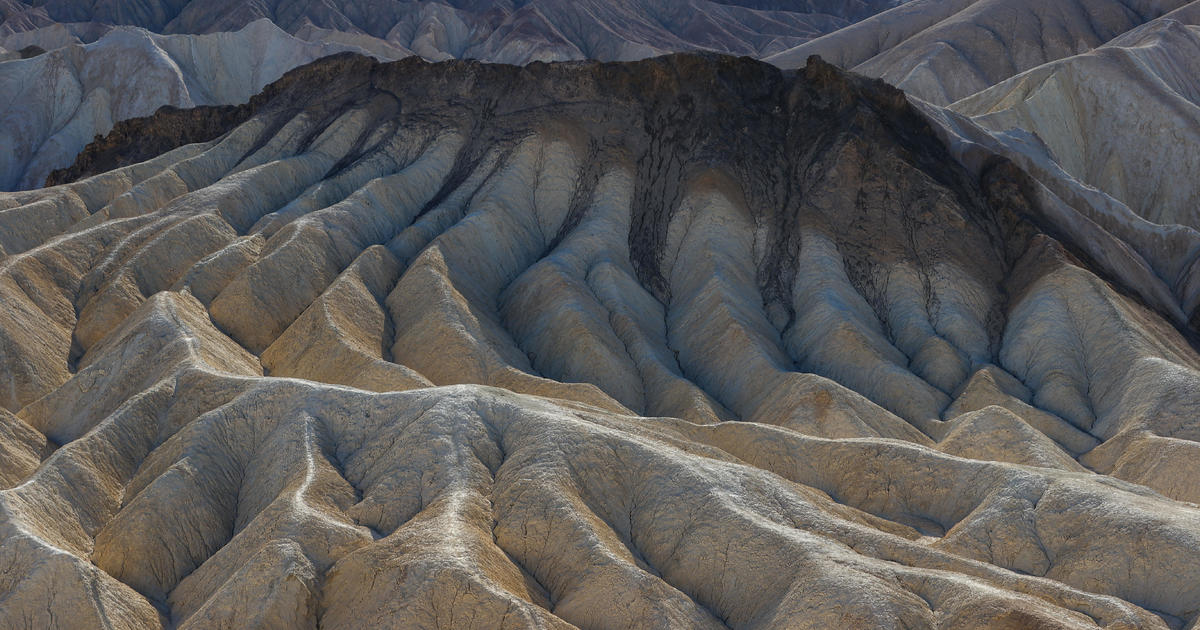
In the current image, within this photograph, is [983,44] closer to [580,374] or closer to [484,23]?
[484,23]

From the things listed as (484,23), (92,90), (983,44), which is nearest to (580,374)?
(92,90)

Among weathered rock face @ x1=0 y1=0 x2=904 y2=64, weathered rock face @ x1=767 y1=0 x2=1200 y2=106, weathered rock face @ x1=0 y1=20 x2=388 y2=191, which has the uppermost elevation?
weathered rock face @ x1=767 y1=0 x2=1200 y2=106

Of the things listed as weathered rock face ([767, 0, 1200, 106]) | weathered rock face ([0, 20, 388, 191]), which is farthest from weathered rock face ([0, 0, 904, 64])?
weathered rock face ([0, 20, 388, 191])

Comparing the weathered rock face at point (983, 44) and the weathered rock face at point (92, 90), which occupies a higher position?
the weathered rock face at point (983, 44)

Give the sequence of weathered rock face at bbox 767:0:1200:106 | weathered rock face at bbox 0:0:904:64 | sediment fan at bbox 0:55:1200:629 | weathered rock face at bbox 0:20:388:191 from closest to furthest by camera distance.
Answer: sediment fan at bbox 0:55:1200:629
weathered rock face at bbox 0:20:388:191
weathered rock face at bbox 767:0:1200:106
weathered rock face at bbox 0:0:904:64

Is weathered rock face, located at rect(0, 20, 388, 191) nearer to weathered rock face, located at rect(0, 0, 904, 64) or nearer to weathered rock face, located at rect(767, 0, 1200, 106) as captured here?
weathered rock face, located at rect(0, 0, 904, 64)

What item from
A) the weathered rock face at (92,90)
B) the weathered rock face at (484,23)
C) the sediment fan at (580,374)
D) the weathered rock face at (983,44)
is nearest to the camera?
the sediment fan at (580,374)

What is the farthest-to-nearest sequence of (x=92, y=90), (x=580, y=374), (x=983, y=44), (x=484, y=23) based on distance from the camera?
(x=484, y=23) < (x=983, y=44) < (x=92, y=90) < (x=580, y=374)

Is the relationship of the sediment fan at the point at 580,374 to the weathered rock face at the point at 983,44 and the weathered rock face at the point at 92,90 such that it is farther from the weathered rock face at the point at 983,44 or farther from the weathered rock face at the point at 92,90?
the weathered rock face at the point at 983,44

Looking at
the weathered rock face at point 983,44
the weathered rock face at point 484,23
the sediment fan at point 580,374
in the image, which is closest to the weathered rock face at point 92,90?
the sediment fan at point 580,374

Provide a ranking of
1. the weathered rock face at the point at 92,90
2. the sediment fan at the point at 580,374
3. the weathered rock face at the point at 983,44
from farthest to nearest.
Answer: the weathered rock face at the point at 983,44
the weathered rock face at the point at 92,90
the sediment fan at the point at 580,374
